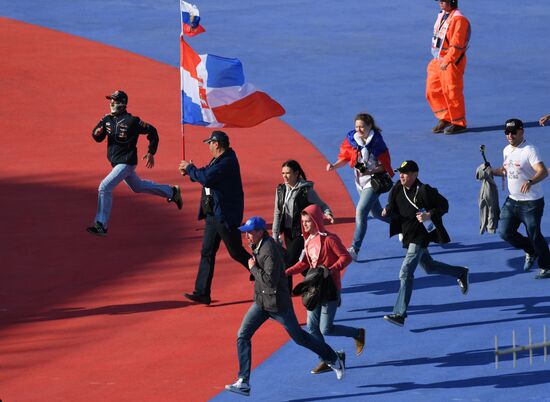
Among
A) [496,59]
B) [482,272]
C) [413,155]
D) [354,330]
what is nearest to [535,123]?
[413,155]

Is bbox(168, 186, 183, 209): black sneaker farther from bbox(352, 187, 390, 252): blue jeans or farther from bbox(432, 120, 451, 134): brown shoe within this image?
bbox(432, 120, 451, 134): brown shoe

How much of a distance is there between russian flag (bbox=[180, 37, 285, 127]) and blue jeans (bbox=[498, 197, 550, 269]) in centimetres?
322

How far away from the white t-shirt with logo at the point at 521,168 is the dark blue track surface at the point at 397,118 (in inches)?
41.1

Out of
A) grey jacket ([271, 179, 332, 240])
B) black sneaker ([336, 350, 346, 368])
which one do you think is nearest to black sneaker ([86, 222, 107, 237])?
grey jacket ([271, 179, 332, 240])

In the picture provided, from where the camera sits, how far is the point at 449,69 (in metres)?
22.1

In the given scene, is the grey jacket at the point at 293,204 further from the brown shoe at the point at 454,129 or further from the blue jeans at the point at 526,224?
the brown shoe at the point at 454,129

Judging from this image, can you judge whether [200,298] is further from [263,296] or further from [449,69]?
[449,69]

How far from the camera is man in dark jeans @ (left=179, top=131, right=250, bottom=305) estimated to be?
1524 cm

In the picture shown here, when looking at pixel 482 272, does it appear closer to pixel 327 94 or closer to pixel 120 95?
pixel 120 95

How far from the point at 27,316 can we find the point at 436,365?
15.9ft

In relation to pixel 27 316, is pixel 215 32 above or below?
above

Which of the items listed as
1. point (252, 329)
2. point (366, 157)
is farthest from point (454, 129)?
point (252, 329)

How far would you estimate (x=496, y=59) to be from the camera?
27.4 metres

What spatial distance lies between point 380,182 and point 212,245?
2274 mm
